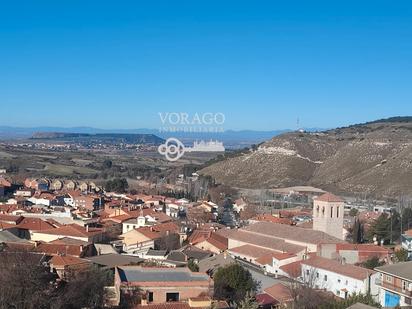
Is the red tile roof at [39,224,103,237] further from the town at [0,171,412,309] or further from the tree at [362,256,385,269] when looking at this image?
the tree at [362,256,385,269]

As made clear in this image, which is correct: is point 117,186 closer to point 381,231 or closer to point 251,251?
point 381,231

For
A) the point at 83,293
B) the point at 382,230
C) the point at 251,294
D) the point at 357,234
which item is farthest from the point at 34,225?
the point at 382,230

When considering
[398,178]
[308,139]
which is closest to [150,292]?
[398,178]

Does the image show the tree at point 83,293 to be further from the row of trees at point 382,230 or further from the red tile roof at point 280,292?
the row of trees at point 382,230

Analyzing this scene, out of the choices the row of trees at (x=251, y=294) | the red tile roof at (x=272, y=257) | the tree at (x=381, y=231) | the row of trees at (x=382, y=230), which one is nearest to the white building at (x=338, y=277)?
the red tile roof at (x=272, y=257)

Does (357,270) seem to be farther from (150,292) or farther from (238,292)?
(150,292)

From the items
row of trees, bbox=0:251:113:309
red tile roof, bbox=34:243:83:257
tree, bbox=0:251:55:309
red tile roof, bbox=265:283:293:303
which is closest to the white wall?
red tile roof, bbox=265:283:293:303
